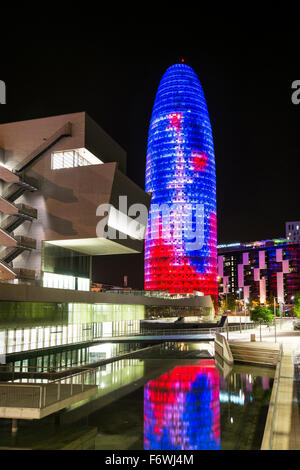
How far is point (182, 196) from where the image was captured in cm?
13850

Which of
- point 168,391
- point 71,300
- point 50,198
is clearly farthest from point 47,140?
point 168,391

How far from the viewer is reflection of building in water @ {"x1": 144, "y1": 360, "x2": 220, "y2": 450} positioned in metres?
16.0

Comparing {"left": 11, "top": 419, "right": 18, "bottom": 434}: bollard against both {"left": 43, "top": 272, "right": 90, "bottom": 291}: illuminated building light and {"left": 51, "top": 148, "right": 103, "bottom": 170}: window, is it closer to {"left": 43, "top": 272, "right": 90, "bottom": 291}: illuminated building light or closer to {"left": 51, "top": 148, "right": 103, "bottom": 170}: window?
{"left": 43, "top": 272, "right": 90, "bottom": 291}: illuminated building light

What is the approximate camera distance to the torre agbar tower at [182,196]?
138625 mm

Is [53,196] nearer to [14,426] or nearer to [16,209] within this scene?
[16,209]

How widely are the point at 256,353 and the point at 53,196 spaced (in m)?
24.9

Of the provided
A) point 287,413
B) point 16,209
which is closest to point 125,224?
point 16,209

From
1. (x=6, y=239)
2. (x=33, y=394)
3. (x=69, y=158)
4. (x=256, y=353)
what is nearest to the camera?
(x=33, y=394)

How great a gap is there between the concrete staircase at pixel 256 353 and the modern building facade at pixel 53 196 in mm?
17451

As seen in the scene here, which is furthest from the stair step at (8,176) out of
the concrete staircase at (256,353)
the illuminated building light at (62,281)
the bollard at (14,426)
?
the bollard at (14,426)

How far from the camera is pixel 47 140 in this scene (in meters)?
47.7

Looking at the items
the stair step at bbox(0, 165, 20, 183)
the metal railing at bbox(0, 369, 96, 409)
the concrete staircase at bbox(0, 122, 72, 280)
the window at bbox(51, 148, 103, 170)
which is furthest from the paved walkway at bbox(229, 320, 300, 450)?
the window at bbox(51, 148, 103, 170)

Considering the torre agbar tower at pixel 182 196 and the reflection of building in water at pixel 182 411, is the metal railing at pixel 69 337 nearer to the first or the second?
the reflection of building in water at pixel 182 411

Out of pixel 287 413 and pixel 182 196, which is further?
pixel 182 196
